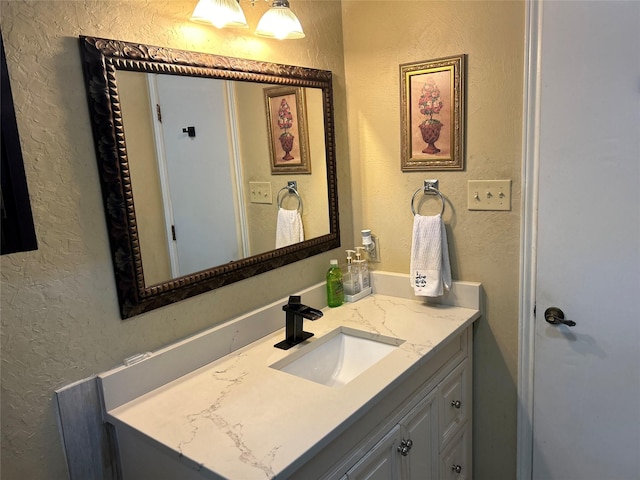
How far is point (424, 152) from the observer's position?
1740 mm

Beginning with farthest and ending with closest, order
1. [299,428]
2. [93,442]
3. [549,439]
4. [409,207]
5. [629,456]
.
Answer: [409,207]
[549,439]
[629,456]
[93,442]
[299,428]

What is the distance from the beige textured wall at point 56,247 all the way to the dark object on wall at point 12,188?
0.07m

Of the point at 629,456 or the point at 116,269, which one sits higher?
the point at 116,269

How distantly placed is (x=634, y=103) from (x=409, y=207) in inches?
30.8

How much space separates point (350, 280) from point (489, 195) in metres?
0.62

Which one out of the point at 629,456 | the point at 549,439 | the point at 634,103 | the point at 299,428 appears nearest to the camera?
the point at 299,428

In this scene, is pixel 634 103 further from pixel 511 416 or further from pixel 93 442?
pixel 93 442

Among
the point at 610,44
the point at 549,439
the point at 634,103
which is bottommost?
the point at 549,439

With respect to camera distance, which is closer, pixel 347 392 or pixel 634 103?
pixel 347 392

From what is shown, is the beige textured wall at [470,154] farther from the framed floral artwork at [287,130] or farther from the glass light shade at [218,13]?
the glass light shade at [218,13]

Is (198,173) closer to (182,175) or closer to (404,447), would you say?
(182,175)

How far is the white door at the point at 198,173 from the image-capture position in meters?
1.29

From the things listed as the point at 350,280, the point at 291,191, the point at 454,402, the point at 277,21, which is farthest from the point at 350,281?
the point at 277,21

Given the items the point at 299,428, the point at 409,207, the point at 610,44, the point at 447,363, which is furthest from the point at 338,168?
the point at 299,428
